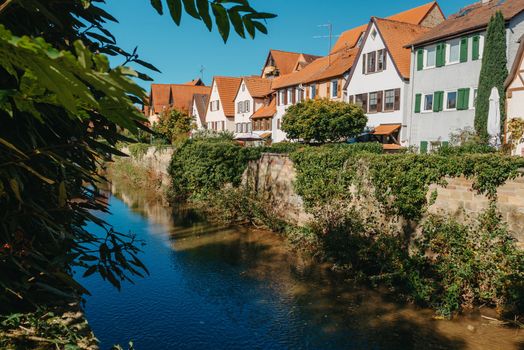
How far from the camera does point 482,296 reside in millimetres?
8531

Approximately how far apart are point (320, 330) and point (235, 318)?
1.75 meters

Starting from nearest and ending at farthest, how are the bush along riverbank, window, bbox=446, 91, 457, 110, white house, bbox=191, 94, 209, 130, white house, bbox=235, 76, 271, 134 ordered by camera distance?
the bush along riverbank
window, bbox=446, 91, 457, 110
white house, bbox=235, 76, 271, 134
white house, bbox=191, 94, 209, 130

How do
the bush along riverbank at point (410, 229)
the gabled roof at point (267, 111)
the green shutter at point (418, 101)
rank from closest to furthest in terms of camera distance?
1. the bush along riverbank at point (410, 229)
2. the green shutter at point (418, 101)
3. the gabled roof at point (267, 111)

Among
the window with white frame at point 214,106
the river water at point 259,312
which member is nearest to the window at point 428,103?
the river water at point 259,312

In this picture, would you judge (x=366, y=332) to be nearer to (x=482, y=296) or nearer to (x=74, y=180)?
(x=482, y=296)

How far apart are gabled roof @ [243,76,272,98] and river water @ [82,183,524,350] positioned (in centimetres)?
3471

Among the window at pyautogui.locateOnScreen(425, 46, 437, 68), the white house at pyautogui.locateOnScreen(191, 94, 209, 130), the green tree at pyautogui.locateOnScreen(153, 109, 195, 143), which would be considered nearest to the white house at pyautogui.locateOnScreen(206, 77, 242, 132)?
the white house at pyautogui.locateOnScreen(191, 94, 209, 130)

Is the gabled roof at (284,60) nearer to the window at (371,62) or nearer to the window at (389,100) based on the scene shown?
the window at (371,62)

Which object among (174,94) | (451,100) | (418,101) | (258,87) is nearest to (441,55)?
(451,100)

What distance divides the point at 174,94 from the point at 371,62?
134ft

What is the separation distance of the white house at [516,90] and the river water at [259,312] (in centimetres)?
1531

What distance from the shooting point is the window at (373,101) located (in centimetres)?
2903

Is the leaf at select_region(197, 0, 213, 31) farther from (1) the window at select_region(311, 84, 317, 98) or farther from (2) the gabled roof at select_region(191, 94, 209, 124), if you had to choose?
(2) the gabled roof at select_region(191, 94, 209, 124)

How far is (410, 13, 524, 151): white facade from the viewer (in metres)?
23.0
